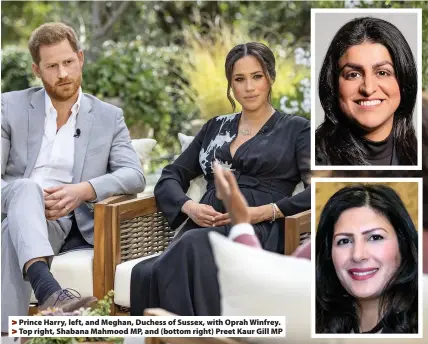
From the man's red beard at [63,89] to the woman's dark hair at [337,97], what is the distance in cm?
133

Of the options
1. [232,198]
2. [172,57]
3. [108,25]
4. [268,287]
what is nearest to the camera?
[268,287]

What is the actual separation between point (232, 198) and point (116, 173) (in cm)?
81

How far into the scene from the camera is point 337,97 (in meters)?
3.86

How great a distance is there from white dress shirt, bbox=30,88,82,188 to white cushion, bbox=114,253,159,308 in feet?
1.91

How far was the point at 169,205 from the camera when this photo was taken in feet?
13.9

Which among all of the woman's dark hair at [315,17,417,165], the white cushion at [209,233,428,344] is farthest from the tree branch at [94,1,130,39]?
the white cushion at [209,233,428,344]

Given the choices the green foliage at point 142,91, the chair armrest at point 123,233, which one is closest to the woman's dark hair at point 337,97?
the chair armrest at point 123,233

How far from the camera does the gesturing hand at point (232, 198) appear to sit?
380cm

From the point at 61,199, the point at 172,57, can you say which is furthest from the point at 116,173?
the point at 172,57

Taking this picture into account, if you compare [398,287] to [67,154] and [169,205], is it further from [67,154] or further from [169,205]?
[67,154]

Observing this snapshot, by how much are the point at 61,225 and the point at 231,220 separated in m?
1.00

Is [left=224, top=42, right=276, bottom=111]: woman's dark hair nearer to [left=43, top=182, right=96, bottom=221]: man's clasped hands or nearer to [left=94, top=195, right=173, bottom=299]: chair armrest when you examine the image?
[left=94, top=195, right=173, bottom=299]: chair armrest

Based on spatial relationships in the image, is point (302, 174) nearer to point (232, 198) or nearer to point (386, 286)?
point (232, 198)

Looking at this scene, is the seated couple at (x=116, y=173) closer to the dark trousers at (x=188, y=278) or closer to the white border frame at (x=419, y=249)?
the dark trousers at (x=188, y=278)
